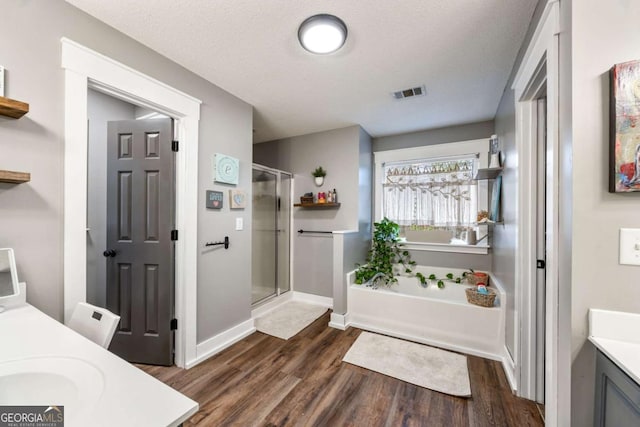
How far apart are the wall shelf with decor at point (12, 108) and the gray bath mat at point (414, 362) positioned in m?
2.59

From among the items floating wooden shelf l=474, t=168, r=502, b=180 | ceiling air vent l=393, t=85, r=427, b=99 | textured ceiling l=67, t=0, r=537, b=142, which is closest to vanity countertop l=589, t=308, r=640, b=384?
textured ceiling l=67, t=0, r=537, b=142

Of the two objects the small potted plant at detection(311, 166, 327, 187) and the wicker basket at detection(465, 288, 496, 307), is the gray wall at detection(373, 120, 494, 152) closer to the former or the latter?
the small potted plant at detection(311, 166, 327, 187)

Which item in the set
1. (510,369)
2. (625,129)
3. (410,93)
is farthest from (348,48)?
(510,369)

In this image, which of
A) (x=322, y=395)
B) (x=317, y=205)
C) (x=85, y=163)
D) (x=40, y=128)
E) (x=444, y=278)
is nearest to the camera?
(x=40, y=128)

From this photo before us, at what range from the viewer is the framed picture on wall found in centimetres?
88

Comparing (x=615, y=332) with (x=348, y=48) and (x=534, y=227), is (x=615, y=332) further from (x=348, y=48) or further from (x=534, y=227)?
(x=348, y=48)

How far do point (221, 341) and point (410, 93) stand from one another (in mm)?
2933

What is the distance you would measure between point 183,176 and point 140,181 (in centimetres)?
39

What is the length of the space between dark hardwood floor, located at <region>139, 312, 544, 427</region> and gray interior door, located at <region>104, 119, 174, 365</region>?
32 centimetres

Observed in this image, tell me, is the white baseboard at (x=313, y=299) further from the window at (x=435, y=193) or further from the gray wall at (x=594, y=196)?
the gray wall at (x=594, y=196)

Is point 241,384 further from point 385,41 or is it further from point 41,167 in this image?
point 385,41

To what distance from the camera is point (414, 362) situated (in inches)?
85.7

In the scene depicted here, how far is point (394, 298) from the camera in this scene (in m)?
2.69

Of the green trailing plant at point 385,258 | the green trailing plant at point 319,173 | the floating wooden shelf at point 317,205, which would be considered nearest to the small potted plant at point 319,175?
the green trailing plant at point 319,173
